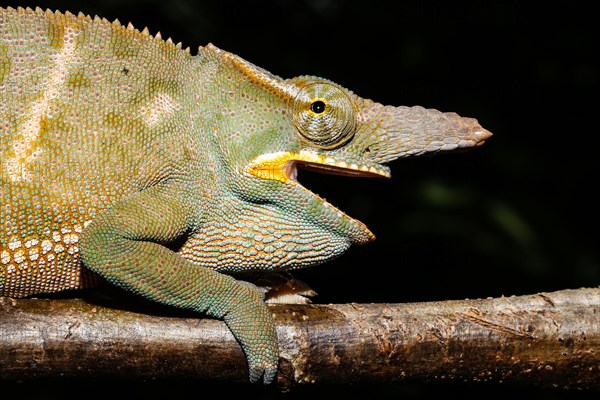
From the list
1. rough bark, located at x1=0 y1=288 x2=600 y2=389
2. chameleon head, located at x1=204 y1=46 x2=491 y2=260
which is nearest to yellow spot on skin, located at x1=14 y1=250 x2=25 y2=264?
rough bark, located at x1=0 y1=288 x2=600 y2=389

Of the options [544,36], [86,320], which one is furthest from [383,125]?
[544,36]

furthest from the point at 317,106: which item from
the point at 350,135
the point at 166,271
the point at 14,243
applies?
the point at 14,243

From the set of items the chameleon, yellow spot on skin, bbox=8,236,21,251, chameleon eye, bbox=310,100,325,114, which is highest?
chameleon eye, bbox=310,100,325,114

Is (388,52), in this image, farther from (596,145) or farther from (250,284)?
(250,284)

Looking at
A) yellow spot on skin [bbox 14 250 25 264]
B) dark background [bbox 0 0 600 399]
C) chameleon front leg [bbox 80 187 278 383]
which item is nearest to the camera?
chameleon front leg [bbox 80 187 278 383]

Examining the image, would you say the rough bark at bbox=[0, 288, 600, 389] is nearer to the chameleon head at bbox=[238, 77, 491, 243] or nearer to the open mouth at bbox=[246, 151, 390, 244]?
the open mouth at bbox=[246, 151, 390, 244]

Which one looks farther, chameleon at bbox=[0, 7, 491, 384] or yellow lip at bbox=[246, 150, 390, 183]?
yellow lip at bbox=[246, 150, 390, 183]

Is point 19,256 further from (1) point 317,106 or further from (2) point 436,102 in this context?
(2) point 436,102

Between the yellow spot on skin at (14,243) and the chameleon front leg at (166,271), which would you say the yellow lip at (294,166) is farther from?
the yellow spot on skin at (14,243)
